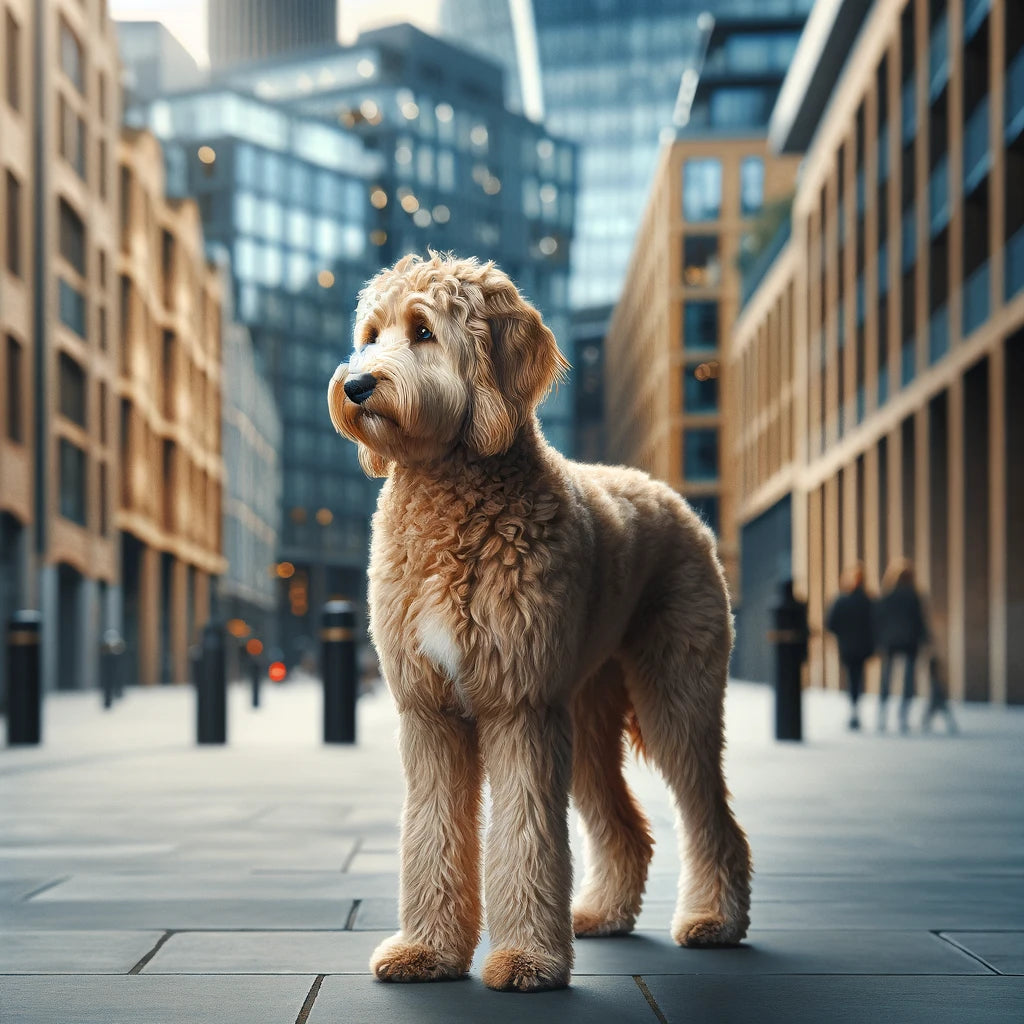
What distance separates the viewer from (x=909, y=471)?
30.2 m

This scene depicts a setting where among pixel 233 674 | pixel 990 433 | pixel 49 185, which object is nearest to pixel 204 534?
pixel 233 674

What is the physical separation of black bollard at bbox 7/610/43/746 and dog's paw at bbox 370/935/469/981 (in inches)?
374

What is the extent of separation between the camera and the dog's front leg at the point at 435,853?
399 cm

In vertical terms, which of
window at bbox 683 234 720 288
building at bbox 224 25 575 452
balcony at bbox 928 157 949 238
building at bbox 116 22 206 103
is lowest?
balcony at bbox 928 157 949 238

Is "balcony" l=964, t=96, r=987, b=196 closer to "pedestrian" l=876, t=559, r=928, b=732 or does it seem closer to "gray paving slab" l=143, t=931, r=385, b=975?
"pedestrian" l=876, t=559, r=928, b=732

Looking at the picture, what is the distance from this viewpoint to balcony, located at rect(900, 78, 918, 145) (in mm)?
30406

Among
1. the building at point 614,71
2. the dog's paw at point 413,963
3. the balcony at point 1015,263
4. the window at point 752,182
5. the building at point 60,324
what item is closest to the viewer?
the dog's paw at point 413,963

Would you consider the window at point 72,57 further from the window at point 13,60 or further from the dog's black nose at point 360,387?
the dog's black nose at point 360,387

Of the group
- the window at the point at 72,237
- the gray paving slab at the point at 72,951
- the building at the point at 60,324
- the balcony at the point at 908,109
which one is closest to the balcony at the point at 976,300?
the balcony at the point at 908,109

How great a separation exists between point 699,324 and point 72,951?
64.4 m

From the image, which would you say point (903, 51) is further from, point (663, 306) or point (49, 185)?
point (663, 306)

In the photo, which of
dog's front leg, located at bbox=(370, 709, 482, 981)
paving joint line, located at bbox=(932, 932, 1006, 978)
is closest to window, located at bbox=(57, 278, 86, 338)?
dog's front leg, located at bbox=(370, 709, 482, 981)

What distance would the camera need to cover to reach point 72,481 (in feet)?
112

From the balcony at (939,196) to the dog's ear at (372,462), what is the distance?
25.1 meters
